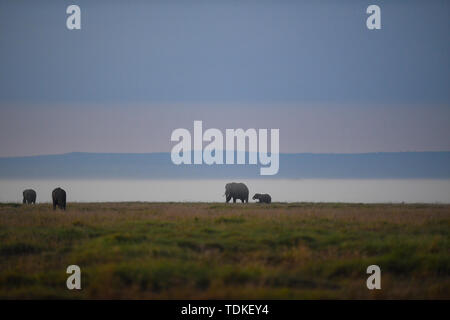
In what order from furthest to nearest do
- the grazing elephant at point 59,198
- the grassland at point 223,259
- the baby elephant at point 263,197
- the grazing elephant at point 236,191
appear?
the grazing elephant at point 236,191 < the baby elephant at point 263,197 < the grazing elephant at point 59,198 < the grassland at point 223,259

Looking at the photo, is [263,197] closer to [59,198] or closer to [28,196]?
[59,198]

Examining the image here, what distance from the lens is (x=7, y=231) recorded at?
19.3 meters

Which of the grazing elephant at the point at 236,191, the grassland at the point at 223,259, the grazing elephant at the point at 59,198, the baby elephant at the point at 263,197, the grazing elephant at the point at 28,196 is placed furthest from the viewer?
the grazing elephant at the point at 236,191

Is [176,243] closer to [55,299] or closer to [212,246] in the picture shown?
[212,246]

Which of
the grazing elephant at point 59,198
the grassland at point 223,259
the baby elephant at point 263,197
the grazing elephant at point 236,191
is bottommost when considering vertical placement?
the grassland at point 223,259

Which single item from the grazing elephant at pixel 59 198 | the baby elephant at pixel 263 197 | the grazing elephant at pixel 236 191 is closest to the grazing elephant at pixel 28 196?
the grazing elephant at pixel 59 198

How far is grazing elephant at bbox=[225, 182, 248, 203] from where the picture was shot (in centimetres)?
4928

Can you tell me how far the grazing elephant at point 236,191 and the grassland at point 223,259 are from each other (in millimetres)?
27642

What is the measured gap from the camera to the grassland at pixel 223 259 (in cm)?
1198

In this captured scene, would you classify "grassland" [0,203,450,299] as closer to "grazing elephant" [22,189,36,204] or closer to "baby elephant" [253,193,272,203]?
"baby elephant" [253,193,272,203]

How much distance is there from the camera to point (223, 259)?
14742 millimetres

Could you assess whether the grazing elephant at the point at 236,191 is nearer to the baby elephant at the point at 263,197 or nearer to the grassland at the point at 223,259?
the baby elephant at the point at 263,197

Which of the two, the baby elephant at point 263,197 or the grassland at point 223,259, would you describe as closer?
the grassland at point 223,259
